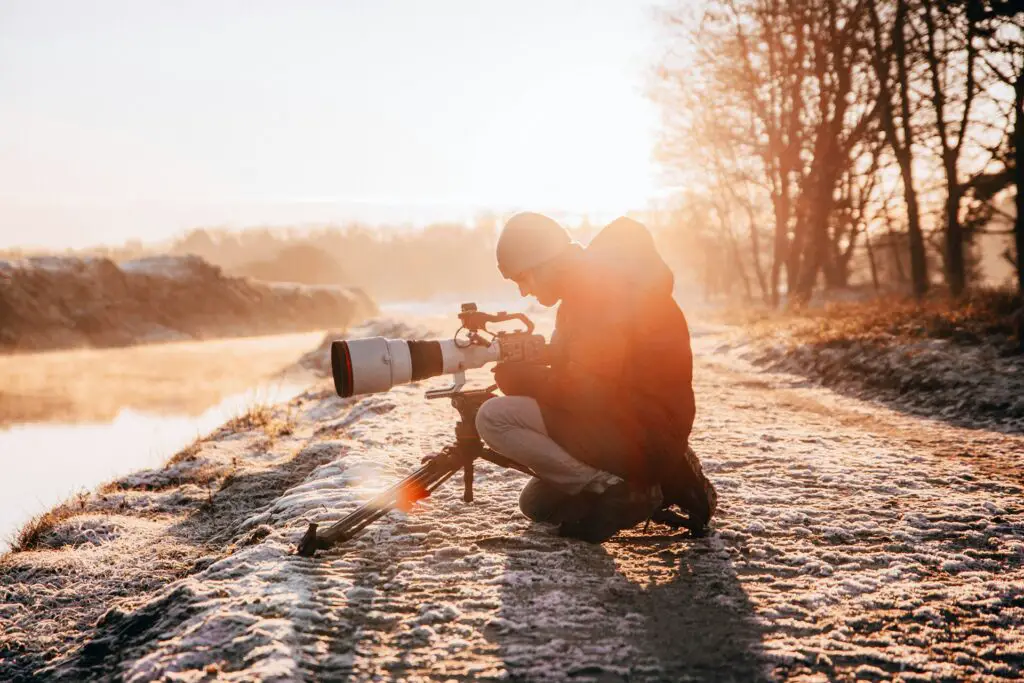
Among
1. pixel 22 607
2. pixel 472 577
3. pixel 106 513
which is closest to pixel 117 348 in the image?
pixel 106 513

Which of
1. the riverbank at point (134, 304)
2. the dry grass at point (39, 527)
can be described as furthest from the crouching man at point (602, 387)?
the riverbank at point (134, 304)

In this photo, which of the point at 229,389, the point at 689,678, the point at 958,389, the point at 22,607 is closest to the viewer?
the point at 689,678

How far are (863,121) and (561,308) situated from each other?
17.0m

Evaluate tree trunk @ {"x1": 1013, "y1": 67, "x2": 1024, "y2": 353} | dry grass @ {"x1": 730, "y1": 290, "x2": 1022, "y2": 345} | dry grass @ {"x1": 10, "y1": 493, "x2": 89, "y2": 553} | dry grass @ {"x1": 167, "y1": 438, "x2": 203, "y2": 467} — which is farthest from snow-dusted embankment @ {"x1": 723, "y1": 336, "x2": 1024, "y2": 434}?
dry grass @ {"x1": 10, "y1": 493, "x2": 89, "y2": 553}

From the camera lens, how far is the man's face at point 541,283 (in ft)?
10.2

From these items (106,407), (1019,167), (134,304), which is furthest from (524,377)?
(134,304)

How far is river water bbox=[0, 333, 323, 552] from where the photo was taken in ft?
23.6

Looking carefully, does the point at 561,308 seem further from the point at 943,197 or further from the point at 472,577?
the point at 943,197

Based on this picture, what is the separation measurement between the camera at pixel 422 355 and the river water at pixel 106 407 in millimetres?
3677

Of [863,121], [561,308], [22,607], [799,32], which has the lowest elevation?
[22,607]

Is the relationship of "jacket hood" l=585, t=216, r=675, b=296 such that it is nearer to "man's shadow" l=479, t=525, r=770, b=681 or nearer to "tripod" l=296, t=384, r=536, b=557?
"tripod" l=296, t=384, r=536, b=557

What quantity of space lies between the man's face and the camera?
17 cm

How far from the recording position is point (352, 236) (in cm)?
9781

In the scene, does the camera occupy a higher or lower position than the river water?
higher
